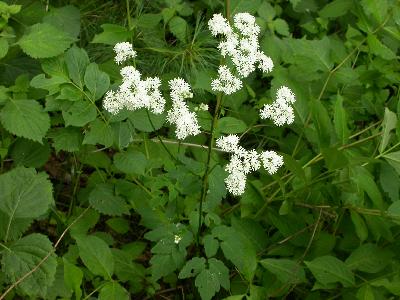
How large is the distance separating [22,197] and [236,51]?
94 centimetres

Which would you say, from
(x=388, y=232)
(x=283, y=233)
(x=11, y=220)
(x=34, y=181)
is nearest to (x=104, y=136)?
(x=34, y=181)

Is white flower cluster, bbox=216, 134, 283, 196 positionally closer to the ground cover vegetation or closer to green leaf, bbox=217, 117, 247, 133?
Result: the ground cover vegetation

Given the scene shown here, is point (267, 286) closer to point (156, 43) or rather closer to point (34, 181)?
point (34, 181)

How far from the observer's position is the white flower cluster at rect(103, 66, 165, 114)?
1662 millimetres

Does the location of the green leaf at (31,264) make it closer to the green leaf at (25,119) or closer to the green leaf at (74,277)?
the green leaf at (74,277)

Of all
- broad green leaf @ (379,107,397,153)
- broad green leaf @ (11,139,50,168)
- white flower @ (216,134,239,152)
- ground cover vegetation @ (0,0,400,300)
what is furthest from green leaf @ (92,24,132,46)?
broad green leaf @ (379,107,397,153)

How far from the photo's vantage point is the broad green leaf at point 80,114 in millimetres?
1815

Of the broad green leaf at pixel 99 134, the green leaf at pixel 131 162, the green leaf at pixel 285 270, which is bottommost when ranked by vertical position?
the green leaf at pixel 285 270

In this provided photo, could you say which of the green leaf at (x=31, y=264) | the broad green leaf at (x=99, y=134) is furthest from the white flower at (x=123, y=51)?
the green leaf at (x=31, y=264)

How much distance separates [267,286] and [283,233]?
23 centimetres

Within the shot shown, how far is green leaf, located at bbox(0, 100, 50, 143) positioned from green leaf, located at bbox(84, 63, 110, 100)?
0.75 feet

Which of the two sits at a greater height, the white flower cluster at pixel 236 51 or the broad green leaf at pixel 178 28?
the white flower cluster at pixel 236 51

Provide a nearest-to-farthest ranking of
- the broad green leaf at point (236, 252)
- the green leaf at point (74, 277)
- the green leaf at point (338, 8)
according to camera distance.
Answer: the green leaf at point (74, 277), the broad green leaf at point (236, 252), the green leaf at point (338, 8)

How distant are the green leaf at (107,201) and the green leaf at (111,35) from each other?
60 cm
